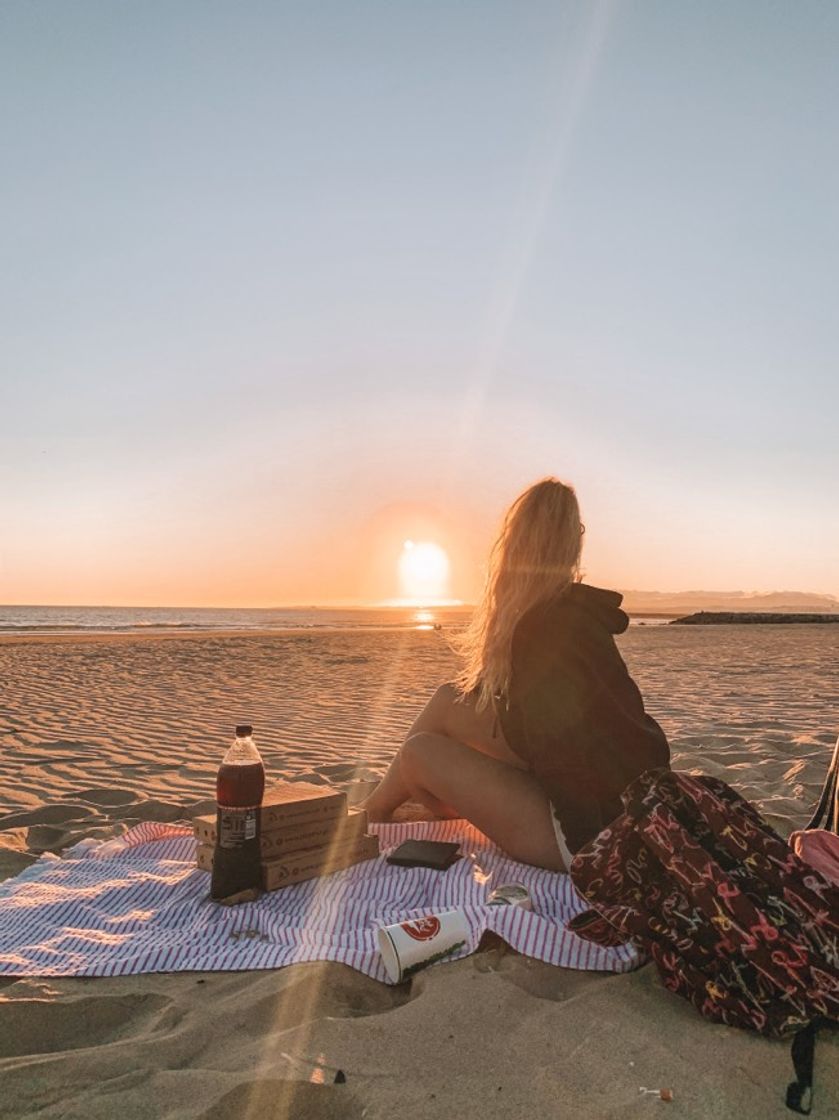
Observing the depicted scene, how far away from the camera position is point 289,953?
9.25ft

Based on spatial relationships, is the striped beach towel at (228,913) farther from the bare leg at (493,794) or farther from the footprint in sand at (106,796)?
the footprint in sand at (106,796)

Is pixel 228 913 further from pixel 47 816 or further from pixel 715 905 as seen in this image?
pixel 47 816

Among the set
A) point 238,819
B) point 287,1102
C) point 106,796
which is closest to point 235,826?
point 238,819

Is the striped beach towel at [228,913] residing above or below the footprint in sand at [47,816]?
above

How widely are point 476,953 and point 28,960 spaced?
1.52 m

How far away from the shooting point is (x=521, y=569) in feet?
12.1

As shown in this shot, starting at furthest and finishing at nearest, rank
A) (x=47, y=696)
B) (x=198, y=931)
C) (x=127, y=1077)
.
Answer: (x=47, y=696)
(x=198, y=931)
(x=127, y=1077)

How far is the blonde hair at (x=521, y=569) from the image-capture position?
3623 mm

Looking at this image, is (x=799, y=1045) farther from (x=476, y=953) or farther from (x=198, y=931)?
(x=198, y=931)

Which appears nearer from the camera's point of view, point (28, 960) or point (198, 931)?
point (28, 960)

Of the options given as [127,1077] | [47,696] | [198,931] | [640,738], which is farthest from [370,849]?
[47,696]

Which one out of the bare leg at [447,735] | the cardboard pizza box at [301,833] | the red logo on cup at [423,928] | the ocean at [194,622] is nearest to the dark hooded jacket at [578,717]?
the bare leg at [447,735]

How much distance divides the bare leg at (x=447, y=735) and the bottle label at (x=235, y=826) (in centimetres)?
88

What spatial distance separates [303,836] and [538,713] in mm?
1182
